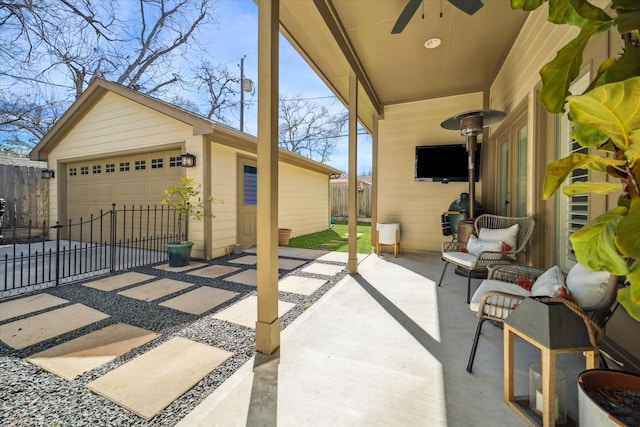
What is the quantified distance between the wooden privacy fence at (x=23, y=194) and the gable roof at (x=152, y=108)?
0.80 meters

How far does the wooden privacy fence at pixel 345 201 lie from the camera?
13.3m

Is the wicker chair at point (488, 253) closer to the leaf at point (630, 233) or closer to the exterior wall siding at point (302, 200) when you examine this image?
the leaf at point (630, 233)

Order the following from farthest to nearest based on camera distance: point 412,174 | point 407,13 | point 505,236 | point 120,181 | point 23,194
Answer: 1. point 23,194
2. point 120,181
3. point 412,174
4. point 505,236
5. point 407,13

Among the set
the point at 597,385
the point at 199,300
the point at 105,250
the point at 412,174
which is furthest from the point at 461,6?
the point at 105,250

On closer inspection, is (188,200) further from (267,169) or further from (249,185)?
(267,169)

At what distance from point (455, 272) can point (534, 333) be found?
9.35ft

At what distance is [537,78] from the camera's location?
109 inches

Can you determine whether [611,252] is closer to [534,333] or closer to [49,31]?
[534,333]

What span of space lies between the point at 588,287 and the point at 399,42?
3414 mm

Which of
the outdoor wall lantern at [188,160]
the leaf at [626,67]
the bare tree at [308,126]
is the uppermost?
the bare tree at [308,126]

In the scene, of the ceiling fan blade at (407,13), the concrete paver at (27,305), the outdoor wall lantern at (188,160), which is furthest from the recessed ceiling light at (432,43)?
the concrete paver at (27,305)

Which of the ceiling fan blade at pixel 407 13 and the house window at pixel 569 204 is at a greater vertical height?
the ceiling fan blade at pixel 407 13

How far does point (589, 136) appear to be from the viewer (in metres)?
0.75

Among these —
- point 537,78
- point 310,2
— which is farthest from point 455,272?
point 310,2
